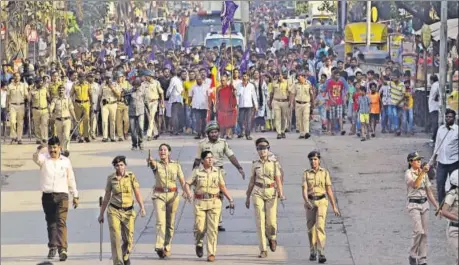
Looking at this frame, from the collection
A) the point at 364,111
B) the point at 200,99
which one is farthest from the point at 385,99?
the point at 200,99

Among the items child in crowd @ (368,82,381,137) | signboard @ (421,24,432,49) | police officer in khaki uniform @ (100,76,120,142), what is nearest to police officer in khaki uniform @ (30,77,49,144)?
police officer in khaki uniform @ (100,76,120,142)

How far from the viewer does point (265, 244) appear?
14836 millimetres

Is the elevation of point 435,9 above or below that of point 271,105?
above

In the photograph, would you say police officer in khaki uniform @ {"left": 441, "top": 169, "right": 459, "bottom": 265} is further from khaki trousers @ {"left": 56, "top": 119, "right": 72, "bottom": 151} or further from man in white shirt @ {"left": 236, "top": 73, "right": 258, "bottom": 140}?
man in white shirt @ {"left": 236, "top": 73, "right": 258, "bottom": 140}

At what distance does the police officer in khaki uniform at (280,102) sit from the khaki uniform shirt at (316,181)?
1094 cm

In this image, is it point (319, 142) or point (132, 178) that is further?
point (319, 142)

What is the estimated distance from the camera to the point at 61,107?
23938mm

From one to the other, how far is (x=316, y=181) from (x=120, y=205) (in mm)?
2313

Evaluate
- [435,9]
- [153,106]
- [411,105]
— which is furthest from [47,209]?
[435,9]

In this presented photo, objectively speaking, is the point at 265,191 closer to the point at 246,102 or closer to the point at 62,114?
the point at 62,114

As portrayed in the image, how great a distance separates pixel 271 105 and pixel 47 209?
11.8m

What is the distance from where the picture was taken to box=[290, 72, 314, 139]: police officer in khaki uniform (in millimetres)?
25219

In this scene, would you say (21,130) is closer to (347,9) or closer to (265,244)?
(265,244)

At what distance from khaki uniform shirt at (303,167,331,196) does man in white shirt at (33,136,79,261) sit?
2693 mm
